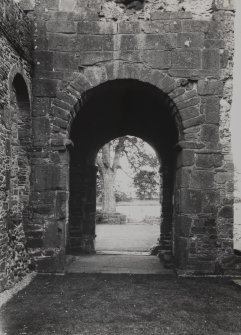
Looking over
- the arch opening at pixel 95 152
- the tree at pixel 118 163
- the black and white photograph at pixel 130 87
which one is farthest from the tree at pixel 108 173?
the black and white photograph at pixel 130 87

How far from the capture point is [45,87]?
734 centimetres

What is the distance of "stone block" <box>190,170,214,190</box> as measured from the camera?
Result: 24.0ft

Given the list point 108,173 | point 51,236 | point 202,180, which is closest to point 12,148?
point 51,236

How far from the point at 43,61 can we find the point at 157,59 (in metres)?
2.12

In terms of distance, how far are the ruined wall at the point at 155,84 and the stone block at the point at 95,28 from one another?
0.02m

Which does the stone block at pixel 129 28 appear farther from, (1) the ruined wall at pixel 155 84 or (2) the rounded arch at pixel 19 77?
(2) the rounded arch at pixel 19 77

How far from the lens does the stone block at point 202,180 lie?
7309 millimetres

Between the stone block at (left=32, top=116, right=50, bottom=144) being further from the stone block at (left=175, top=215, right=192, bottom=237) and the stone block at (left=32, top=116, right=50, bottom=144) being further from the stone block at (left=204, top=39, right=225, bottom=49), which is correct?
the stone block at (left=204, top=39, right=225, bottom=49)

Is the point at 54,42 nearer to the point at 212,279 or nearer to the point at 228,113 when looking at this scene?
the point at 228,113

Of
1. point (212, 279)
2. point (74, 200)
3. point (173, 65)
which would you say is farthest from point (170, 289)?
point (74, 200)

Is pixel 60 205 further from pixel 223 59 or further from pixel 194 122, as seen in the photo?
pixel 223 59

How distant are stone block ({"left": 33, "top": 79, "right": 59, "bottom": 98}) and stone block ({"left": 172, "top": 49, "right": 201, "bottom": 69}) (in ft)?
7.37

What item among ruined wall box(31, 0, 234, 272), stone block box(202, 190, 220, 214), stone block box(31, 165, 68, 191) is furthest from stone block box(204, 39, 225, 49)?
stone block box(31, 165, 68, 191)

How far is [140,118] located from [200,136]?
125 inches
